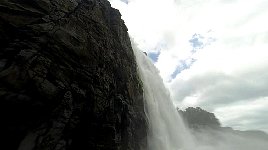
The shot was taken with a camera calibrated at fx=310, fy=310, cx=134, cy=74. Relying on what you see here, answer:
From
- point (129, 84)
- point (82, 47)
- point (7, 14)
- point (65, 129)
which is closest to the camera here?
point (7, 14)

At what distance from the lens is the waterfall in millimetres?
34438

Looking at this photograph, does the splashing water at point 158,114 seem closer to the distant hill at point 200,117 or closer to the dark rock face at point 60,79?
the dark rock face at point 60,79

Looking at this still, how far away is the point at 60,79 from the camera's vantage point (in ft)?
59.2

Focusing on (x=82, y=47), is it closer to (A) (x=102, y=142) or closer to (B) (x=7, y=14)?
(B) (x=7, y=14)

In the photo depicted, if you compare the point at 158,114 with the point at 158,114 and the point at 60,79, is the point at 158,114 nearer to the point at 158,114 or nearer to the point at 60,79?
the point at 158,114

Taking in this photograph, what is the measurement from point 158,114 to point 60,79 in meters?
20.3

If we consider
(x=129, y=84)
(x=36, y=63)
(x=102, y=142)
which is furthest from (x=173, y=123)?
(x=36, y=63)

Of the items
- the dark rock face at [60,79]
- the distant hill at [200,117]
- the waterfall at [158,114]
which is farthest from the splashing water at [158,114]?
the distant hill at [200,117]

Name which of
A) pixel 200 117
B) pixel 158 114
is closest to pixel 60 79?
pixel 158 114

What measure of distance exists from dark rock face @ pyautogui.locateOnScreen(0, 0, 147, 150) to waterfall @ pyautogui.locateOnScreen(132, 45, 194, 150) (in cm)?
909

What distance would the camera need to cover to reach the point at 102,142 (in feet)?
69.9

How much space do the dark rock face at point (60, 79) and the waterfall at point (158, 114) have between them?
9.09 metres

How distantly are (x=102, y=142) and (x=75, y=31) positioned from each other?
774 cm

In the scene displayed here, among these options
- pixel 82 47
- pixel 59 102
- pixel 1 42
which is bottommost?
pixel 59 102
